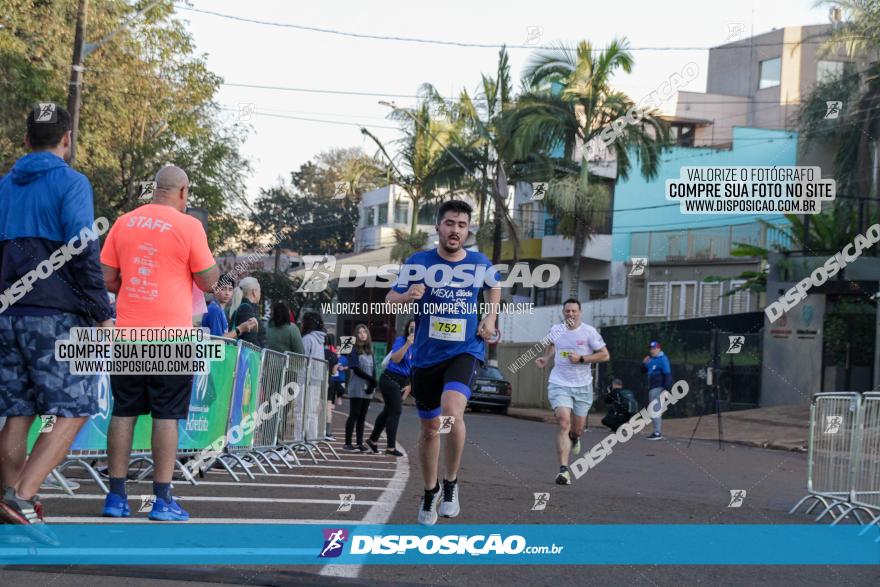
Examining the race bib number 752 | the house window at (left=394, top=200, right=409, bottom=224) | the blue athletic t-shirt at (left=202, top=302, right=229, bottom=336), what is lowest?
the blue athletic t-shirt at (left=202, top=302, right=229, bottom=336)

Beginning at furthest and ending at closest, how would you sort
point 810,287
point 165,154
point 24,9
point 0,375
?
point 165,154 → point 810,287 → point 24,9 → point 0,375

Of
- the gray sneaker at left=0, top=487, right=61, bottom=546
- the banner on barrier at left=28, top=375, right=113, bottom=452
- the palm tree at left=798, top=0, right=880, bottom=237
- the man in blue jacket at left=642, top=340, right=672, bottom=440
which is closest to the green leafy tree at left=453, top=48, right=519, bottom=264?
the palm tree at left=798, top=0, right=880, bottom=237

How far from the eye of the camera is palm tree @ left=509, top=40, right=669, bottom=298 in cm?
3584

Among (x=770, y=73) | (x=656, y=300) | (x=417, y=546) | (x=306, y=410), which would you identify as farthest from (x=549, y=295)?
(x=417, y=546)

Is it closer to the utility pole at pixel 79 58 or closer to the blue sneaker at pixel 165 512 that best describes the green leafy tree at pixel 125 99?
the utility pole at pixel 79 58

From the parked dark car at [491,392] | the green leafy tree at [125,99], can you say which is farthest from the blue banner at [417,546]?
the parked dark car at [491,392]

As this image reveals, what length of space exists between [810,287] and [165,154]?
18.3m

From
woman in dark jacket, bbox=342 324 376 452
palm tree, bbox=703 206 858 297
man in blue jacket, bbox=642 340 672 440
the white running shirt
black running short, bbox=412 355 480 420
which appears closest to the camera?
black running short, bbox=412 355 480 420

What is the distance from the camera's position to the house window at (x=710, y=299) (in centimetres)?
4241

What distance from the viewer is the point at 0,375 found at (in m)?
5.97

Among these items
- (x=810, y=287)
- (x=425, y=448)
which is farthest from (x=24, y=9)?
(x=425, y=448)

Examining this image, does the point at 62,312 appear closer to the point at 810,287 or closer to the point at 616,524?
the point at 616,524

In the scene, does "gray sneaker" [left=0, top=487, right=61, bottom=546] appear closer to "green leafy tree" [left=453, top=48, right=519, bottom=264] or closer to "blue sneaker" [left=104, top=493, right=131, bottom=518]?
"blue sneaker" [left=104, top=493, right=131, bottom=518]

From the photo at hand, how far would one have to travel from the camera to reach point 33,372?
5.97m
